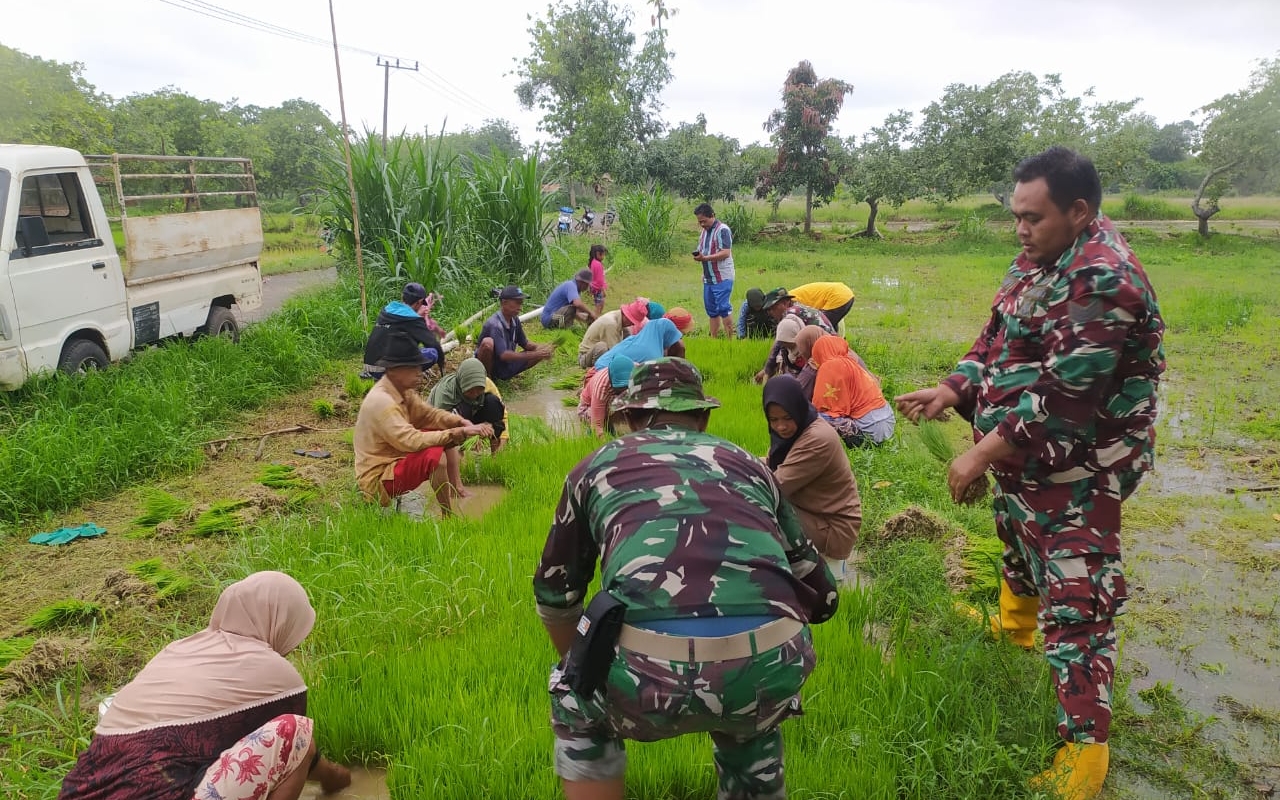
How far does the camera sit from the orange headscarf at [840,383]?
5363mm

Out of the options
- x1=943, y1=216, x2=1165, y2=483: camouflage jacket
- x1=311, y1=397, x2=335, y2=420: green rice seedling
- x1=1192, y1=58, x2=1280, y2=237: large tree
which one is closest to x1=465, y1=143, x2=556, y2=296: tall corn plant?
x1=311, y1=397, x2=335, y2=420: green rice seedling

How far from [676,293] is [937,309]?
14.0 ft

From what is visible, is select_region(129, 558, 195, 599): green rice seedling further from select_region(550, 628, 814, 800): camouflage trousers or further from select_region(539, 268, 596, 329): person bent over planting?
select_region(539, 268, 596, 329): person bent over planting

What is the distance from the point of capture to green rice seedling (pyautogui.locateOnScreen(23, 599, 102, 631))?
3.52 metres

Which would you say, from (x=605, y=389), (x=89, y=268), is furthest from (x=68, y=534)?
(x=605, y=389)

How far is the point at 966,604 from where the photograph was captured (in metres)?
3.58

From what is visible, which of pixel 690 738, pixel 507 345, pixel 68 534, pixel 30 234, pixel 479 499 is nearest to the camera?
pixel 690 738

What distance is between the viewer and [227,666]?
211 cm

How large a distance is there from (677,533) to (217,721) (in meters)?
1.35

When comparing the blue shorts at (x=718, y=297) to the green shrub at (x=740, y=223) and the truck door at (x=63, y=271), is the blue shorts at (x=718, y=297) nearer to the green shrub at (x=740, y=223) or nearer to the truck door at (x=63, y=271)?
the truck door at (x=63, y=271)

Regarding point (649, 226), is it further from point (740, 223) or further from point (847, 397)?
point (847, 397)

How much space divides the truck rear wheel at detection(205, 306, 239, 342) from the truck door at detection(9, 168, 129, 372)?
129 cm

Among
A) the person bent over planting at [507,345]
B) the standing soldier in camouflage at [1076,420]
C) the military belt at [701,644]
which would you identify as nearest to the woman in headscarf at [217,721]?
the military belt at [701,644]

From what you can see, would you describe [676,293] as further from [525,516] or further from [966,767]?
[966,767]
